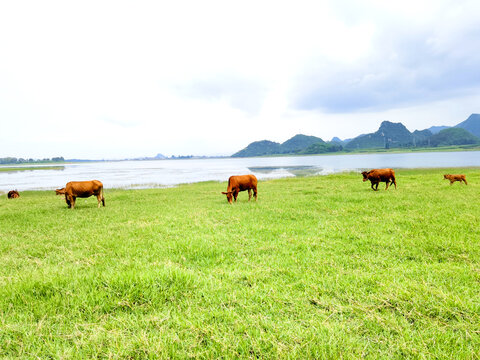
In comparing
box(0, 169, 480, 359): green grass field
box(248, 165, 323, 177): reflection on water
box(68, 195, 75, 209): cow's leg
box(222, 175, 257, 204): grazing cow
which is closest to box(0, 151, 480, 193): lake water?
box(248, 165, 323, 177): reflection on water

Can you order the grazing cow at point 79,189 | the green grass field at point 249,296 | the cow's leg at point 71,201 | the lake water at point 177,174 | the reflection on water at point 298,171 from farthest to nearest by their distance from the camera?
the reflection on water at point 298,171 < the lake water at point 177,174 < the grazing cow at point 79,189 < the cow's leg at point 71,201 < the green grass field at point 249,296

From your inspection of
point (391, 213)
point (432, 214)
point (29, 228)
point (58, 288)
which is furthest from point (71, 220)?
point (432, 214)

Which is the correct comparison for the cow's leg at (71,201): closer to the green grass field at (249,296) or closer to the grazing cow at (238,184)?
the green grass field at (249,296)

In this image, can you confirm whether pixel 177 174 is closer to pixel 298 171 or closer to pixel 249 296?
pixel 298 171

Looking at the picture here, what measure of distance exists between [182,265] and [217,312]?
86.1 inches

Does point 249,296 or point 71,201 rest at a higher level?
point 71,201

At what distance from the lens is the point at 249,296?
12.7 feet

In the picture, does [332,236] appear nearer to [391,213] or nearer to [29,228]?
[391,213]

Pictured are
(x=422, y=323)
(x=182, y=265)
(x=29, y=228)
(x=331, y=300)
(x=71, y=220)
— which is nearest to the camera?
(x=422, y=323)

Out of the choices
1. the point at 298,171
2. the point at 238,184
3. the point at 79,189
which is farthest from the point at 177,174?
the point at 238,184

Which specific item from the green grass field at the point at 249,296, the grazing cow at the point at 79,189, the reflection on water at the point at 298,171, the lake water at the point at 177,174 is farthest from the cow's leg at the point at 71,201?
the reflection on water at the point at 298,171

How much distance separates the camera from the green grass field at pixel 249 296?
2754mm

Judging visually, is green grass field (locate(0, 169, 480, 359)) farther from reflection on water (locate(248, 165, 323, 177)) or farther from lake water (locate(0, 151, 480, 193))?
reflection on water (locate(248, 165, 323, 177))

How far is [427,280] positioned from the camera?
4.33m
